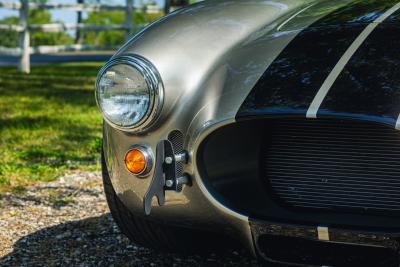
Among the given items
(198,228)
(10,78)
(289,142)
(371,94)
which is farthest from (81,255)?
(10,78)

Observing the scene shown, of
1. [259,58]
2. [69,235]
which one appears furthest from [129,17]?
[259,58]

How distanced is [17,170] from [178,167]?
2.18 meters

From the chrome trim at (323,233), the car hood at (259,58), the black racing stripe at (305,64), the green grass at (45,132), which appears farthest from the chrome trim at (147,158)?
the green grass at (45,132)

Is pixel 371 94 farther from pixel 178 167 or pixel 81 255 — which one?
pixel 81 255

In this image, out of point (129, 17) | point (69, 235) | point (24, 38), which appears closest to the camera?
point (69, 235)

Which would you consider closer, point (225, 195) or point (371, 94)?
point (371, 94)

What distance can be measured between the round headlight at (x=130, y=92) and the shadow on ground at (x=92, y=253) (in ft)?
2.29

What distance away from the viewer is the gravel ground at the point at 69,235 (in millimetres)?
2684

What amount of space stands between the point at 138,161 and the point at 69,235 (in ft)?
3.19

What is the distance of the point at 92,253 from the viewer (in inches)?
109

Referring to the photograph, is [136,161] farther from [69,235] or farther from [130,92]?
[69,235]

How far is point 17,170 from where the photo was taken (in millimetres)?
4047

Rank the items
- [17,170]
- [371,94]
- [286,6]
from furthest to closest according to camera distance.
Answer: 1. [17,170]
2. [286,6]
3. [371,94]

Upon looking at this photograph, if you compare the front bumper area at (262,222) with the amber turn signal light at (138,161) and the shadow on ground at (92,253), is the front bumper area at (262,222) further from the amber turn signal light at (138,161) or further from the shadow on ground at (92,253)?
the shadow on ground at (92,253)
